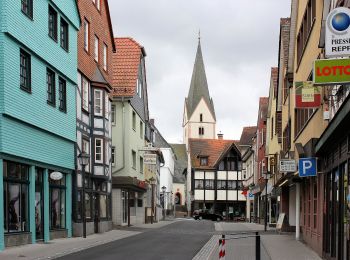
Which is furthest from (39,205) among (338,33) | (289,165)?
(338,33)

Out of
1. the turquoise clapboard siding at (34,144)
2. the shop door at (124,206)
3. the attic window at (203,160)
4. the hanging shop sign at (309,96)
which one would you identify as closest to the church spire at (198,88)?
the attic window at (203,160)

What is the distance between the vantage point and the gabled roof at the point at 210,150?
278 feet

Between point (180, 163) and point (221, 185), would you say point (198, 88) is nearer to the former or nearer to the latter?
point (180, 163)

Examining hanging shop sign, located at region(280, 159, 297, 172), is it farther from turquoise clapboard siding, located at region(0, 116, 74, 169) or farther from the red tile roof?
the red tile roof

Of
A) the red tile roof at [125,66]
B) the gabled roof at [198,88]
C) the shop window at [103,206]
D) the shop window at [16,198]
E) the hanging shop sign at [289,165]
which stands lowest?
the shop window at [103,206]

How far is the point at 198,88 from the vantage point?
126812mm

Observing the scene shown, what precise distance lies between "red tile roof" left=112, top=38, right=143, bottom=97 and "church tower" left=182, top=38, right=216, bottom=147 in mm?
81304

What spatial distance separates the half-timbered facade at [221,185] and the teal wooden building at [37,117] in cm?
5448

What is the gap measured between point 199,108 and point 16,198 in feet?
354

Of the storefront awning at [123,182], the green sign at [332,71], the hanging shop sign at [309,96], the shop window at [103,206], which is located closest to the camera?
the green sign at [332,71]

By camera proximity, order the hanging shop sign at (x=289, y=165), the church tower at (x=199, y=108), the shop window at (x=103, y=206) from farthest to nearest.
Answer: the church tower at (x=199, y=108) < the shop window at (x=103, y=206) < the hanging shop sign at (x=289, y=165)

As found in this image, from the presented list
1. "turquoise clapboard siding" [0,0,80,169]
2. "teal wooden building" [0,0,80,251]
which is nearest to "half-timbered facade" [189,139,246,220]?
"teal wooden building" [0,0,80,251]

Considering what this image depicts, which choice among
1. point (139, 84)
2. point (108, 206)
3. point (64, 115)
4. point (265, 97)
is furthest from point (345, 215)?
point (265, 97)

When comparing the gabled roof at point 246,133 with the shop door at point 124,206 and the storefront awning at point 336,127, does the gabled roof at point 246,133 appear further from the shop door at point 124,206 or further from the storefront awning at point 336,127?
the storefront awning at point 336,127
